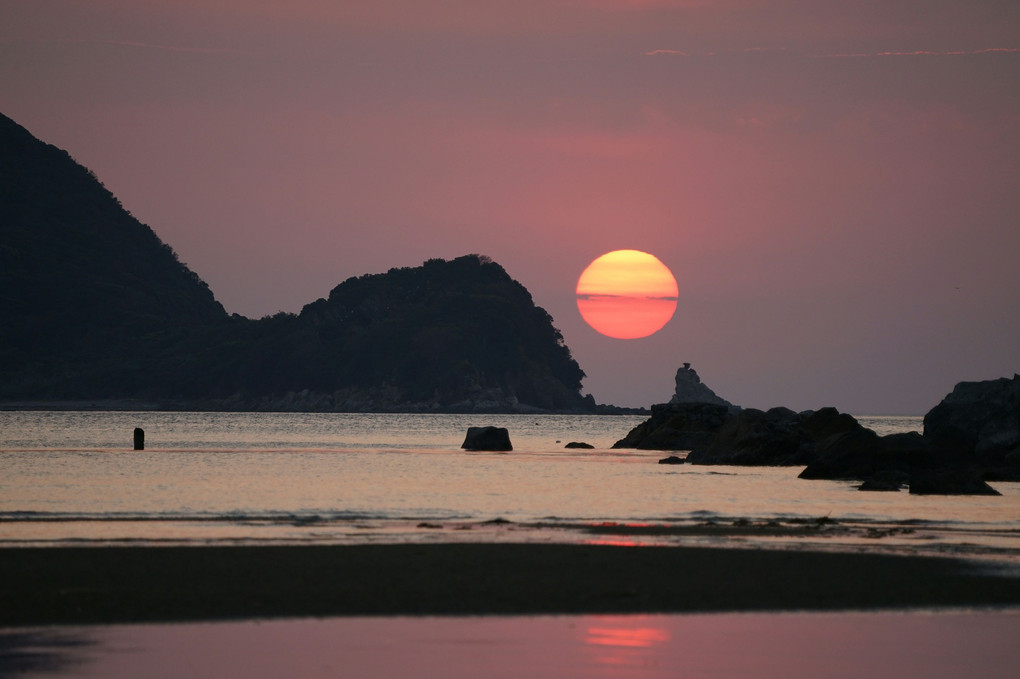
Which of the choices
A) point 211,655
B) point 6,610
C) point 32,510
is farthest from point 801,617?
point 32,510

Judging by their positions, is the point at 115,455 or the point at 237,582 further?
the point at 115,455

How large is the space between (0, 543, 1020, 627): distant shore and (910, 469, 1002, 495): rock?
20.0 meters

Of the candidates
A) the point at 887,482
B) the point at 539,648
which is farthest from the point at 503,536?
the point at 887,482

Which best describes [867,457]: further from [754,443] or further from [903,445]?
[754,443]

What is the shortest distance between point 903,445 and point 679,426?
135 feet

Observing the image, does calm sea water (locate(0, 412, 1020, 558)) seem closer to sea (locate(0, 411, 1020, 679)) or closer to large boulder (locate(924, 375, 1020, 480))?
sea (locate(0, 411, 1020, 679))

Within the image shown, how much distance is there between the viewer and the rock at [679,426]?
9212 centimetres

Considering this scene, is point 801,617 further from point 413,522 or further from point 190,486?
point 190,486

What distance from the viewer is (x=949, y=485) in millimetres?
43125

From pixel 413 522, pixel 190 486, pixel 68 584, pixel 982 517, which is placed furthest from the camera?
pixel 190 486

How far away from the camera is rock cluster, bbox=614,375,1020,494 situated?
1906 inches

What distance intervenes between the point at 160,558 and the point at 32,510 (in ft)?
42.3

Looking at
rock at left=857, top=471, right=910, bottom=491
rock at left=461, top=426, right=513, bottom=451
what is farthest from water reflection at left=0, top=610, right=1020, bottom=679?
rock at left=461, top=426, right=513, bottom=451

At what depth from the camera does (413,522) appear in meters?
31.8
